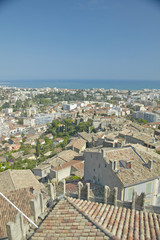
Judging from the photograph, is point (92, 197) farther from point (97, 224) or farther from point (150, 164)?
point (150, 164)

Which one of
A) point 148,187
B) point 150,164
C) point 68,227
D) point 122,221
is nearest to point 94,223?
point 68,227

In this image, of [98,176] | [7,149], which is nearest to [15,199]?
[98,176]

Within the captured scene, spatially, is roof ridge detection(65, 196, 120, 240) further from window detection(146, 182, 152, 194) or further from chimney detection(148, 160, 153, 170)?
chimney detection(148, 160, 153, 170)

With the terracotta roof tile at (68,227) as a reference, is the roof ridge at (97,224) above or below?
above

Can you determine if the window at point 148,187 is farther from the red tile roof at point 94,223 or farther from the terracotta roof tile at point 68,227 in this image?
the terracotta roof tile at point 68,227

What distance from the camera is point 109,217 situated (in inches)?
171

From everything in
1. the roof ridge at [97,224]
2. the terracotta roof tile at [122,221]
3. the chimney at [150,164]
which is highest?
the roof ridge at [97,224]

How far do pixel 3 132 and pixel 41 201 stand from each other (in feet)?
153

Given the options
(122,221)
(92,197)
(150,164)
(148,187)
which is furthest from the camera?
(150,164)

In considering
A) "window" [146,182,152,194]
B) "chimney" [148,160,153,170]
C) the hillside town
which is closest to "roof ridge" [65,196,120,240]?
the hillside town

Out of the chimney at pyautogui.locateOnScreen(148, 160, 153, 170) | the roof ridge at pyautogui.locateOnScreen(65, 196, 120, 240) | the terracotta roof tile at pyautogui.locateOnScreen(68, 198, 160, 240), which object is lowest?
the chimney at pyautogui.locateOnScreen(148, 160, 153, 170)

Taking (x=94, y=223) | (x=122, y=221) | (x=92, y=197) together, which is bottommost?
(x=92, y=197)

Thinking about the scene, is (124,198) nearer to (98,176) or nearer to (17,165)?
(98,176)

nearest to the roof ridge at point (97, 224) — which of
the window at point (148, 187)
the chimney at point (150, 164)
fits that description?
the window at point (148, 187)
